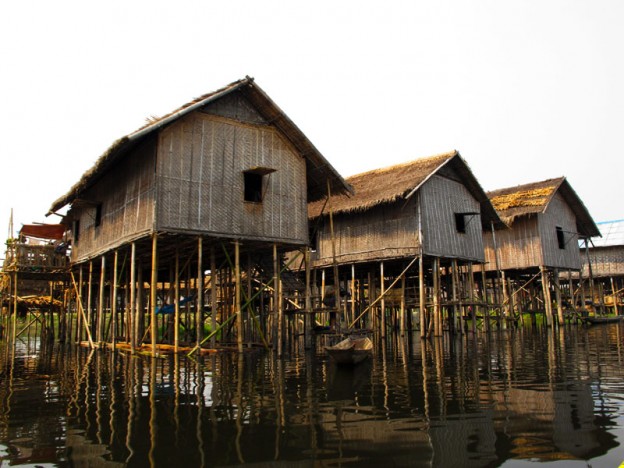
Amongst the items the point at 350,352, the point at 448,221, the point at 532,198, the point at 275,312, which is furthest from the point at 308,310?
the point at 532,198

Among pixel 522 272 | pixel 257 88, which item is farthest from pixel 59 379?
pixel 522 272

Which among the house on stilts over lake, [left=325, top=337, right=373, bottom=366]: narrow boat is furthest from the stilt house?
[left=325, top=337, right=373, bottom=366]: narrow boat

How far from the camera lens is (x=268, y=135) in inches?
607

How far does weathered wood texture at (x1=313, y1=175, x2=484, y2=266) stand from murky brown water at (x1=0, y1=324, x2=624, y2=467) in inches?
361

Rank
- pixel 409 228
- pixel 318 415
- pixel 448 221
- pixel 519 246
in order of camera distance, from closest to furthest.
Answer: pixel 318 415
pixel 409 228
pixel 448 221
pixel 519 246

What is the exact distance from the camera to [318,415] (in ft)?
20.2

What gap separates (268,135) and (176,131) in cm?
284

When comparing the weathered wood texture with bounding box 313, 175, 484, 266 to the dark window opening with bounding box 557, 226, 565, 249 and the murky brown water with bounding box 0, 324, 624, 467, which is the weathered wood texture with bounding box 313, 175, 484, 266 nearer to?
the dark window opening with bounding box 557, 226, 565, 249

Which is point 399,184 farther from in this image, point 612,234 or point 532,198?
point 612,234

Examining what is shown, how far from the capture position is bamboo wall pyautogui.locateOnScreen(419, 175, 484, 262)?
64.7 ft

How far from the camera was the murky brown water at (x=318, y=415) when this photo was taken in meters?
4.63

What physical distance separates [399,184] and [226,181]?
7.51m

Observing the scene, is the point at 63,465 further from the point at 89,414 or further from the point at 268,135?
the point at 268,135

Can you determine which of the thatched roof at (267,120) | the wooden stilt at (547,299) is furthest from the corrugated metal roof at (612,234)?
the thatched roof at (267,120)
